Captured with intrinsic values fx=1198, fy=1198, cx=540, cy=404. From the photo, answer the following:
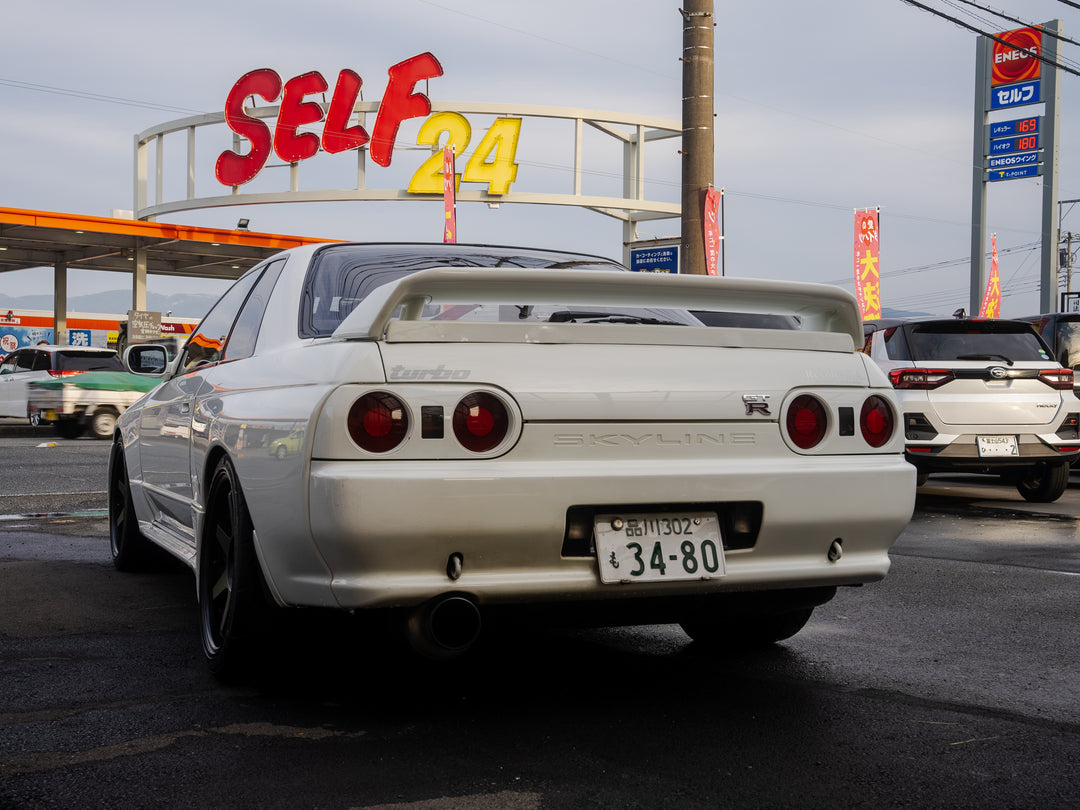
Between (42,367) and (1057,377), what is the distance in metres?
16.4

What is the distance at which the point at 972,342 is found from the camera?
945 centimetres

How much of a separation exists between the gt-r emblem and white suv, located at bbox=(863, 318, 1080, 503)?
238 inches

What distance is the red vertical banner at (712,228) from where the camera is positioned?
1274 cm

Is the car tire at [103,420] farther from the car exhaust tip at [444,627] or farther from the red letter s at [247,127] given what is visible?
the car exhaust tip at [444,627]

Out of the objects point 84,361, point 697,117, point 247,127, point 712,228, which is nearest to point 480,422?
point 697,117

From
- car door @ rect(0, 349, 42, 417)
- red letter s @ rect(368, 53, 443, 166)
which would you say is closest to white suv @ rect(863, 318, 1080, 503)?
car door @ rect(0, 349, 42, 417)

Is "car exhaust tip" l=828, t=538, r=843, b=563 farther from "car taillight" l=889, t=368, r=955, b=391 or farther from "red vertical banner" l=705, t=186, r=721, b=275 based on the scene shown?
"red vertical banner" l=705, t=186, r=721, b=275

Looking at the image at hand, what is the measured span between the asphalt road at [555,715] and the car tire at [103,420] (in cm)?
1453

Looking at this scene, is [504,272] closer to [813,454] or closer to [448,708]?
[813,454]

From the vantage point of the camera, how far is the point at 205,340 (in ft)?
16.6

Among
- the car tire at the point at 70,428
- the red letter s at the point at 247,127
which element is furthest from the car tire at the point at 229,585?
the red letter s at the point at 247,127

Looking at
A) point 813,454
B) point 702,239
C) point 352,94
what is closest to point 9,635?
point 813,454

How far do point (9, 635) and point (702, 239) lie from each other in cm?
924

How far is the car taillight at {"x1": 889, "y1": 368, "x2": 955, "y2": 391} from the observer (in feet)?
30.2
